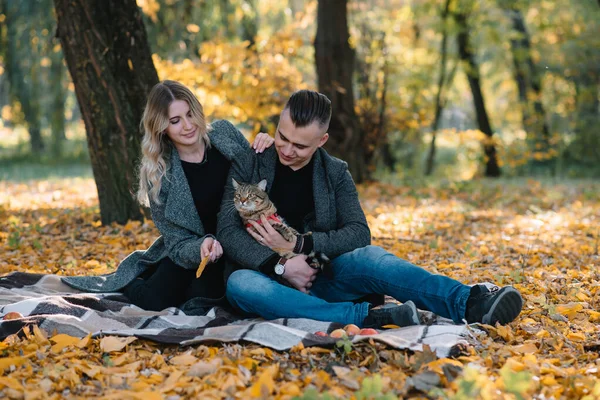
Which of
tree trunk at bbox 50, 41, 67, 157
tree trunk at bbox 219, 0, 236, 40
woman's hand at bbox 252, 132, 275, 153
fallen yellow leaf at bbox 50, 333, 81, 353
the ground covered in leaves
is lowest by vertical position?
the ground covered in leaves

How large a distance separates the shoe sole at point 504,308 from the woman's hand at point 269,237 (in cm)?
108

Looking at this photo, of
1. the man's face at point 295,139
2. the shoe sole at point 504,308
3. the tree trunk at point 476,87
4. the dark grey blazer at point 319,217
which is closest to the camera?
the shoe sole at point 504,308

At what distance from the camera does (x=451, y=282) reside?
325 centimetres

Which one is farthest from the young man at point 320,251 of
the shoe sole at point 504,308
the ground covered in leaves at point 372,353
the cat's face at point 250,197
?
the ground covered in leaves at point 372,353

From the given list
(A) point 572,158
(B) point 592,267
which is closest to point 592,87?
(A) point 572,158

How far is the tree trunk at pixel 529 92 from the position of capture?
612 inches

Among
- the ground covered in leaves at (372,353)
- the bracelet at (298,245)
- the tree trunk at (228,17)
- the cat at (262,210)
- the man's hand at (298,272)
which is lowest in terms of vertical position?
the ground covered in leaves at (372,353)

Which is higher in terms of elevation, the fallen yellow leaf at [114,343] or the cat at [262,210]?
the cat at [262,210]

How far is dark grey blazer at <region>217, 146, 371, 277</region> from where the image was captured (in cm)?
345

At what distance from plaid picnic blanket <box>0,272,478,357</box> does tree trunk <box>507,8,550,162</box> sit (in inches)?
507

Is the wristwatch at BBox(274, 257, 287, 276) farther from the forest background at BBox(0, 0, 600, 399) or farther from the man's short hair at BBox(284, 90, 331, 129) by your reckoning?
the man's short hair at BBox(284, 90, 331, 129)

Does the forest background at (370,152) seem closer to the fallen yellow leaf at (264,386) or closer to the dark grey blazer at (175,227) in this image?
the fallen yellow leaf at (264,386)

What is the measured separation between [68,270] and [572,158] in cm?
1496

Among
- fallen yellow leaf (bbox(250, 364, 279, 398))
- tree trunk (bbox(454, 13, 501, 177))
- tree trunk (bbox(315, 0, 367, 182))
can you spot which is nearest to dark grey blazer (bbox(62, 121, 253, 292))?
fallen yellow leaf (bbox(250, 364, 279, 398))
